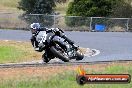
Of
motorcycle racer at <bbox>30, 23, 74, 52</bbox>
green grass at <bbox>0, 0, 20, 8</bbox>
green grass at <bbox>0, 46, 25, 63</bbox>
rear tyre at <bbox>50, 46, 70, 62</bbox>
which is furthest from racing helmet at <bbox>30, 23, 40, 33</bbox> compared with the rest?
green grass at <bbox>0, 0, 20, 8</bbox>

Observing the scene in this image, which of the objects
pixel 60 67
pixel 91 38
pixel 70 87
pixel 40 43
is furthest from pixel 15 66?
pixel 91 38

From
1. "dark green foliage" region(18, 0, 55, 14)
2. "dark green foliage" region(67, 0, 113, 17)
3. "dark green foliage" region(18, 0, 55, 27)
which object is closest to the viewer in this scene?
"dark green foliage" region(18, 0, 55, 27)

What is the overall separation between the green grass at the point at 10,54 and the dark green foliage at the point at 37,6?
20.9m

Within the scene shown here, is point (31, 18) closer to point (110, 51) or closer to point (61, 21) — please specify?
point (61, 21)

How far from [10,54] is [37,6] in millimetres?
24115

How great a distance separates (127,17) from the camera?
157 feet

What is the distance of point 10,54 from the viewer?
82.2 ft

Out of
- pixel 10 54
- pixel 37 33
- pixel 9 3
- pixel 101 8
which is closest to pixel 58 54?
pixel 37 33

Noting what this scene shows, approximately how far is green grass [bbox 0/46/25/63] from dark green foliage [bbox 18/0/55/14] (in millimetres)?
20859

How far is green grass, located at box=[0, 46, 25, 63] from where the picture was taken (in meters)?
22.7

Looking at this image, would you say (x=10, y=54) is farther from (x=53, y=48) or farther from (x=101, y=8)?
(x=101, y=8)

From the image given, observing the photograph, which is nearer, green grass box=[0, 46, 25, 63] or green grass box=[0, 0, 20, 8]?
green grass box=[0, 46, 25, 63]

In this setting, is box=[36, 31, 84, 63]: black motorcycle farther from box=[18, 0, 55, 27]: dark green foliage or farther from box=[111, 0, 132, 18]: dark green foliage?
box=[111, 0, 132, 18]: dark green foliage

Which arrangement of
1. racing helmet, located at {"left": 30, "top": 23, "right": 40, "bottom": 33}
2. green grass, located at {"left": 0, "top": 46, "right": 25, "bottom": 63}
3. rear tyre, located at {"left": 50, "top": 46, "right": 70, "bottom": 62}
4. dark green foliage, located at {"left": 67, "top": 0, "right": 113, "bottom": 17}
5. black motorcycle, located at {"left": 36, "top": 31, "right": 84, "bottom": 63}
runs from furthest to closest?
dark green foliage, located at {"left": 67, "top": 0, "right": 113, "bottom": 17} → green grass, located at {"left": 0, "top": 46, "right": 25, "bottom": 63} → rear tyre, located at {"left": 50, "top": 46, "right": 70, "bottom": 62} → black motorcycle, located at {"left": 36, "top": 31, "right": 84, "bottom": 63} → racing helmet, located at {"left": 30, "top": 23, "right": 40, "bottom": 33}
